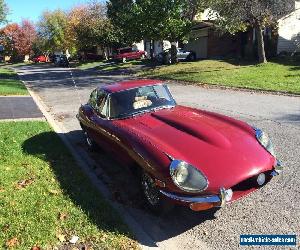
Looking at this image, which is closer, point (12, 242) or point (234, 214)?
point (12, 242)

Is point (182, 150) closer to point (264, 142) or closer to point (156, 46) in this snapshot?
point (264, 142)

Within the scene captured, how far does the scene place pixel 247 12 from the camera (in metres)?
23.9

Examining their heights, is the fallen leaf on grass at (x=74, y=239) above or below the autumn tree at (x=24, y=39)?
above

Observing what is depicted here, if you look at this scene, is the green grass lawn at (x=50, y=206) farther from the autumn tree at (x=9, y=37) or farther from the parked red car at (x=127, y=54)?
the autumn tree at (x=9, y=37)

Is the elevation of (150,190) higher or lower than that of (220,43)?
higher

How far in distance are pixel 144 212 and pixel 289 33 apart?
28866mm

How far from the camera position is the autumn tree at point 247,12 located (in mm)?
23641

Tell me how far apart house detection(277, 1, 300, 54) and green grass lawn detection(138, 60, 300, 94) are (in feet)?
12.8

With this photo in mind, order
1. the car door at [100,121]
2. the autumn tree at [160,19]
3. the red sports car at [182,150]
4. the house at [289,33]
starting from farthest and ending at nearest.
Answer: the house at [289,33], the autumn tree at [160,19], the car door at [100,121], the red sports car at [182,150]

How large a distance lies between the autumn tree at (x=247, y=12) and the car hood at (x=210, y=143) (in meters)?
19.1

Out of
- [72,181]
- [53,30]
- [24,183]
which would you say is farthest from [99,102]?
[53,30]

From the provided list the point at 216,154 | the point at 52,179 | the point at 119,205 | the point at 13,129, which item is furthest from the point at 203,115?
the point at 13,129

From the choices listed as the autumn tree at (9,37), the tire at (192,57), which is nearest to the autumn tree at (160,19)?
the tire at (192,57)

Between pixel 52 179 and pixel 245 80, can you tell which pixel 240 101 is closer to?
pixel 245 80
